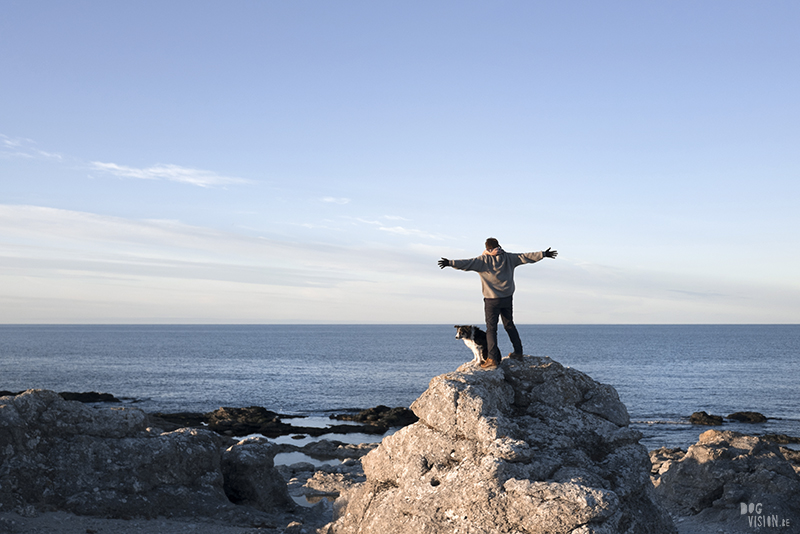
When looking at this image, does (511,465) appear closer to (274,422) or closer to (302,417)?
(274,422)

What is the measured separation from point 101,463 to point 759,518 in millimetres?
21022

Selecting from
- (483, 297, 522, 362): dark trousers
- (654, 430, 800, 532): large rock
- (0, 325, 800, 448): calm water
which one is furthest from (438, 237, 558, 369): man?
(0, 325, 800, 448): calm water

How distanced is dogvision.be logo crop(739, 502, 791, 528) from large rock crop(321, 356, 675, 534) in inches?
322

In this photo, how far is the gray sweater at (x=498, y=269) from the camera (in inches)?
542

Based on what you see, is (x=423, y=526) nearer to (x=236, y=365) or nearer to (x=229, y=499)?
(x=229, y=499)

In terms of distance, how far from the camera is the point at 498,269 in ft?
45.3

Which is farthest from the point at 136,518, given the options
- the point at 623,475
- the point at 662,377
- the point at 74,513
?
the point at 662,377

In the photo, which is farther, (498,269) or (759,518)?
(759,518)

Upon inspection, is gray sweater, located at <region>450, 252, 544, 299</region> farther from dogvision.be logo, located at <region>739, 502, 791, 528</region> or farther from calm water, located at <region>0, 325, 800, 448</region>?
calm water, located at <region>0, 325, 800, 448</region>

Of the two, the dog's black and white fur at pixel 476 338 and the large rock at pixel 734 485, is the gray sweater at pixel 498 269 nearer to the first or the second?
the dog's black and white fur at pixel 476 338

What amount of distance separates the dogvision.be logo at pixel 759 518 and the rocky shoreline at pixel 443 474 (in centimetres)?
4

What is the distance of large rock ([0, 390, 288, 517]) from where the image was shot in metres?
16.6

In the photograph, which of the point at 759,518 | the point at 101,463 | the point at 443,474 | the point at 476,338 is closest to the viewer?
the point at 443,474

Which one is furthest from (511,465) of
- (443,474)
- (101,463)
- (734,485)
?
(101,463)
